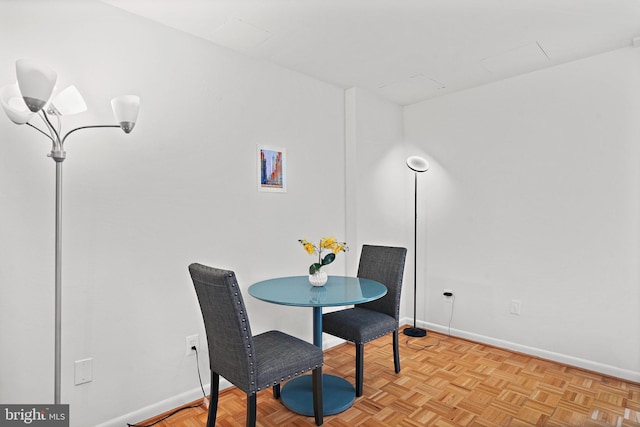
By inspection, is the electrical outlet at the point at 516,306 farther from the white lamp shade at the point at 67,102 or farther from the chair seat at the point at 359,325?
the white lamp shade at the point at 67,102

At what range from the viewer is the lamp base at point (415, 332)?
3.69 metres

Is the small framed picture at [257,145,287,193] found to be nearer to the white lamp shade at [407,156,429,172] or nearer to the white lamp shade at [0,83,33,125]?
the white lamp shade at [407,156,429,172]

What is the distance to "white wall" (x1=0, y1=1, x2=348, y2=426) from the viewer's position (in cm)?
185

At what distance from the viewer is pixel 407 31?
246 cm

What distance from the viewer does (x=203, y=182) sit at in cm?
252

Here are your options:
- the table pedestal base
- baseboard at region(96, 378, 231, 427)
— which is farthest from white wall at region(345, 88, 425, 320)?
baseboard at region(96, 378, 231, 427)

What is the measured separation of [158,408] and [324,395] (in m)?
1.06

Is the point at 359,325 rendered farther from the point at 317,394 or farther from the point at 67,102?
the point at 67,102

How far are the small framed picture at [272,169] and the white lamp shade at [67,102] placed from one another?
4.14 feet

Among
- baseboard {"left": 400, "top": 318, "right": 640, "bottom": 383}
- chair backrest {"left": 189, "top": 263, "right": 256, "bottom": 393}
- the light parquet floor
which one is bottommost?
the light parquet floor

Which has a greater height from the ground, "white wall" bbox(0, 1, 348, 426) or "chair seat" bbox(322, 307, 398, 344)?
"white wall" bbox(0, 1, 348, 426)

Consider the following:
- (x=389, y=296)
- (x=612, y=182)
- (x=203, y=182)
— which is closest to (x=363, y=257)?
(x=389, y=296)

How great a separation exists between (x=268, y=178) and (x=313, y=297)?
3.65 feet

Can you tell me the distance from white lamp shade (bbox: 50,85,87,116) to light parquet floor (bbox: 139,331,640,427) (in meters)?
1.84
